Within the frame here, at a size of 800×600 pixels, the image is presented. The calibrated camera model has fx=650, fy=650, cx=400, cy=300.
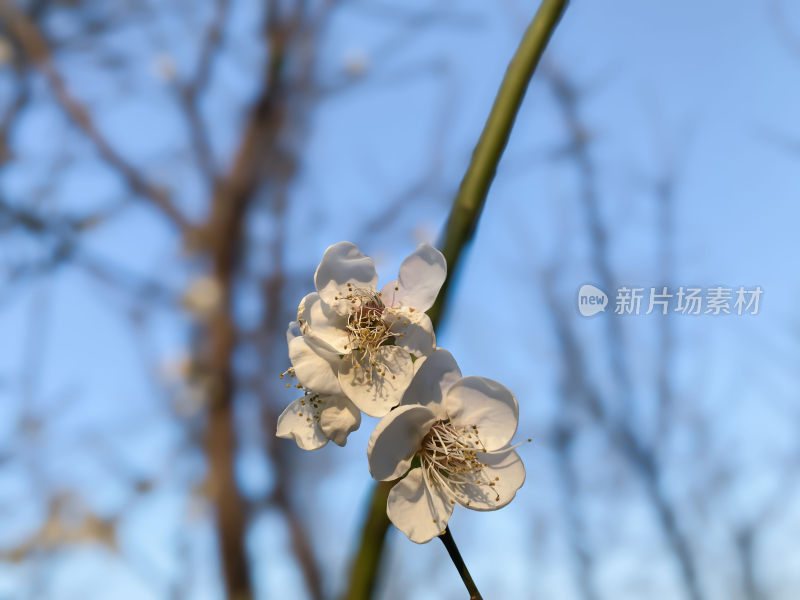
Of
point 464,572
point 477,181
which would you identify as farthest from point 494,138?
point 464,572

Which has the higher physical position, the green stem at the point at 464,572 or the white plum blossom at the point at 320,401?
the white plum blossom at the point at 320,401

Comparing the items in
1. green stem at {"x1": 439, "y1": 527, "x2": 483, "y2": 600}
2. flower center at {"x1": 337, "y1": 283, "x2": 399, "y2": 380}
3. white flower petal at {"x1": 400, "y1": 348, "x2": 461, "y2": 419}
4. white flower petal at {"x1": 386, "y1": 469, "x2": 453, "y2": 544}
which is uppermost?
flower center at {"x1": 337, "y1": 283, "x2": 399, "y2": 380}

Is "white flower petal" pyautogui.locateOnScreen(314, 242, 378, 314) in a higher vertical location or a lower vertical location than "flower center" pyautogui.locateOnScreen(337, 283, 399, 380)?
higher

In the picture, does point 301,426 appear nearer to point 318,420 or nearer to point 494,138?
point 318,420

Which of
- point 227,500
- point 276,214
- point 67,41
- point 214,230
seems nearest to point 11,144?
point 67,41

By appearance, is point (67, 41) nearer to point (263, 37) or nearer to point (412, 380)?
point (263, 37)

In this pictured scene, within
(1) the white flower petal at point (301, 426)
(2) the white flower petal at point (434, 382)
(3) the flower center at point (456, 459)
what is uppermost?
(1) the white flower petal at point (301, 426)
